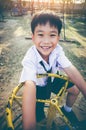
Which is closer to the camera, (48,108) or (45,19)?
(45,19)

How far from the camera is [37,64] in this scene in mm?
2371

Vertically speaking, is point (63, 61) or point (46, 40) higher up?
point (46, 40)

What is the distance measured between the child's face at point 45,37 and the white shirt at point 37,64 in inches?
5.2

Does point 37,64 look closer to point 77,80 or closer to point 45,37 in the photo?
point 45,37

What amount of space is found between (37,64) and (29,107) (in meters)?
0.69

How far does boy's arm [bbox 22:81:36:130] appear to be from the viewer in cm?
168

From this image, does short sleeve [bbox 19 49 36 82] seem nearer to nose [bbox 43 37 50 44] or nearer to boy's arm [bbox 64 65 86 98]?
nose [bbox 43 37 50 44]

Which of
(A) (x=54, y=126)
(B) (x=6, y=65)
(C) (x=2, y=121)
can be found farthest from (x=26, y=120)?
(B) (x=6, y=65)

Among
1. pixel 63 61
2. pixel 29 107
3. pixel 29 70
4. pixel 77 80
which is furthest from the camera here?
pixel 63 61

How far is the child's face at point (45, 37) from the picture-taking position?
2172 millimetres

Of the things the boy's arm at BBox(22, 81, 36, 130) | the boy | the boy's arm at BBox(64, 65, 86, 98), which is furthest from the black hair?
the boy's arm at BBox(22, 81, 36, 130)

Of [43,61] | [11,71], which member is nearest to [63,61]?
[43,61]

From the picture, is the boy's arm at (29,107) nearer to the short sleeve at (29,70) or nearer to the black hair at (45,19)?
the short sleeve at (29,70)

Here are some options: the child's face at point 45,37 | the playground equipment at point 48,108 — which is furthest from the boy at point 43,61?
the playground equipment at point 48,108
